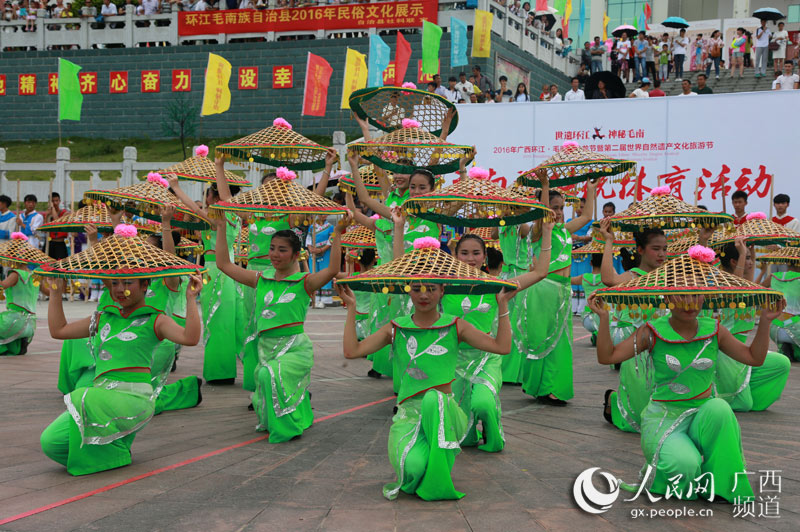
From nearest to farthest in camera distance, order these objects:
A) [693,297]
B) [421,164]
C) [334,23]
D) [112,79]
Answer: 1. [693,297]
2. [421,164]
3. [334,23]
4. [112,79]

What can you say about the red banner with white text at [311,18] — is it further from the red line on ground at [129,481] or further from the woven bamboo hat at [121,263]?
the woven bamboo hat at [121,263]

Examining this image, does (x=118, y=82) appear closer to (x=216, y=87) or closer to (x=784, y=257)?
(x=216, y=87)

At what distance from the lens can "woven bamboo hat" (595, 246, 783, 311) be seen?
3.98m

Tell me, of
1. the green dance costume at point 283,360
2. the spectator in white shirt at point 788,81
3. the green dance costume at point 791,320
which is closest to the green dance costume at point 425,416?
the green dance costume at point 283,360

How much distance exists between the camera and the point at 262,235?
6.53 metres

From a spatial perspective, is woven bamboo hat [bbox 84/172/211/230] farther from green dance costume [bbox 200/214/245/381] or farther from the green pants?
the green pants

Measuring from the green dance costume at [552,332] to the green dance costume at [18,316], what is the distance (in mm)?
5302

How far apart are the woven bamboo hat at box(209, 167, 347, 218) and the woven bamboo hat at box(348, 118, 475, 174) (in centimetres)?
86

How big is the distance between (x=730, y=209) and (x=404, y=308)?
22.8 ft

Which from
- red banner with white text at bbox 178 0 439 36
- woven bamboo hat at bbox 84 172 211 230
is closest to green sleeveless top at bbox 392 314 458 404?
woven bamboo hat at bbox 84 172 211 230

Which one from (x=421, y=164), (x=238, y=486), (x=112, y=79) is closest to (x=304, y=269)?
(x=421, y=164)

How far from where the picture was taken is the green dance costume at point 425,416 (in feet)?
13.1

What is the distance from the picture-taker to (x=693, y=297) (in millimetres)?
4082

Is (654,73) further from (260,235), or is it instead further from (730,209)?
(260,235)
